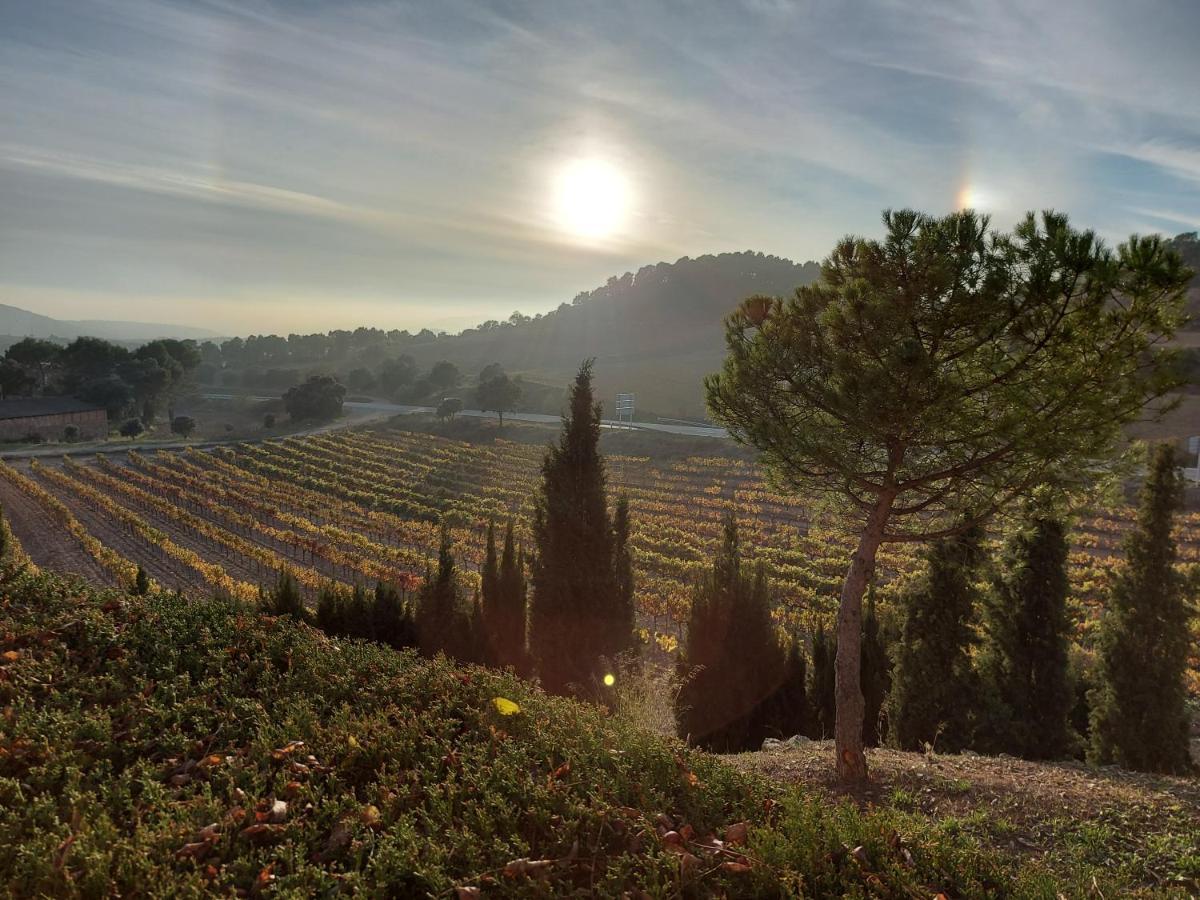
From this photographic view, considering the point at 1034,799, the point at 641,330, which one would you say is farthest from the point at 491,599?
the point at 641,330

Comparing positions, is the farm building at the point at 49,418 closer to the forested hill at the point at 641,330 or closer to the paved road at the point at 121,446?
the paved road at the point at 121,446

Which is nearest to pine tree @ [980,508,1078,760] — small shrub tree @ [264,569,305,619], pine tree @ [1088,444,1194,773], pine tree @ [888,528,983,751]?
pine tree @ [888,528,983,751]

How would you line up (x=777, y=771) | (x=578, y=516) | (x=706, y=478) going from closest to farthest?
(x=777, y=771) → (x=578, y=516) → (x=706, y=478)

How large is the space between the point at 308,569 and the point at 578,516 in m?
18.0

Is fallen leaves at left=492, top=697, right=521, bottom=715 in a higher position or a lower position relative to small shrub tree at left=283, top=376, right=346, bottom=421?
lower

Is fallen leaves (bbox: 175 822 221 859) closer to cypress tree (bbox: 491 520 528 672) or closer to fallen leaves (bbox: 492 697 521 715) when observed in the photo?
fallen leaves (bbox: 492 697 521 715)

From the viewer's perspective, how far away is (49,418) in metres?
66.9

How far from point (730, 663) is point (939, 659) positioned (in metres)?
3.86

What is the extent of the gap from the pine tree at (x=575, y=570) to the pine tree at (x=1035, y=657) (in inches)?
284

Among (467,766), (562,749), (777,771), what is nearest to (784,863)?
(562,749)

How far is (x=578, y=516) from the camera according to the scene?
1357cm

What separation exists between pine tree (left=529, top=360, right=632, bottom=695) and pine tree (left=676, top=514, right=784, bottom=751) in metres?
1.69

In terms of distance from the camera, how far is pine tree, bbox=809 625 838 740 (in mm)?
13281

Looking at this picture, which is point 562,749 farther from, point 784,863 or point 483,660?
point 483,660
